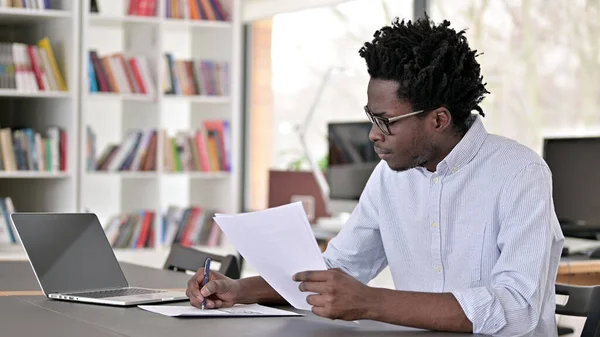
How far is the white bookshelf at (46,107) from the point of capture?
5043 mm

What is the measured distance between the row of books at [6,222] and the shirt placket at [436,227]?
3339mm

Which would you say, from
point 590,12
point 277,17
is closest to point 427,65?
point 590,12

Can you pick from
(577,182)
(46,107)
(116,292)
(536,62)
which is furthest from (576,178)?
(46,107)

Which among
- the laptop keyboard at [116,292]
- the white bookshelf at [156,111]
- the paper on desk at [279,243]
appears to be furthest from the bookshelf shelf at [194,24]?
the paper on desk at [279,243]

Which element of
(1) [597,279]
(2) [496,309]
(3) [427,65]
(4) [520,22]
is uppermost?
(4) [520,22]

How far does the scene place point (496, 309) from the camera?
180 centimetres

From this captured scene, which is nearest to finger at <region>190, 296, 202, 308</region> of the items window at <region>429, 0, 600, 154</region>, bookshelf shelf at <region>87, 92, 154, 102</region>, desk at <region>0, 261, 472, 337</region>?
desk at <region>0, 261, 472, 337</region>

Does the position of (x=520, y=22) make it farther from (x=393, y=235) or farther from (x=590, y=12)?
(x=393, y=235)

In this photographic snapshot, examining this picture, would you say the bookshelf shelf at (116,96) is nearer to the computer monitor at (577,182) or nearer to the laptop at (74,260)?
the computer monitor at (577,182)

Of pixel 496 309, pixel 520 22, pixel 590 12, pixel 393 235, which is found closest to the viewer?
pixel 496 309

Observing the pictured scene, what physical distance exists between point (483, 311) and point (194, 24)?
388 centimetres

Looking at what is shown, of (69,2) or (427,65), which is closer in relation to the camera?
(427,65)

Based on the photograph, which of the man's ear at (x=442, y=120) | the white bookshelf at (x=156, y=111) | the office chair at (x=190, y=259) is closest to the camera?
the man's ear at (x=442, y=120)

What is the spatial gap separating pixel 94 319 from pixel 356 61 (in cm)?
383
